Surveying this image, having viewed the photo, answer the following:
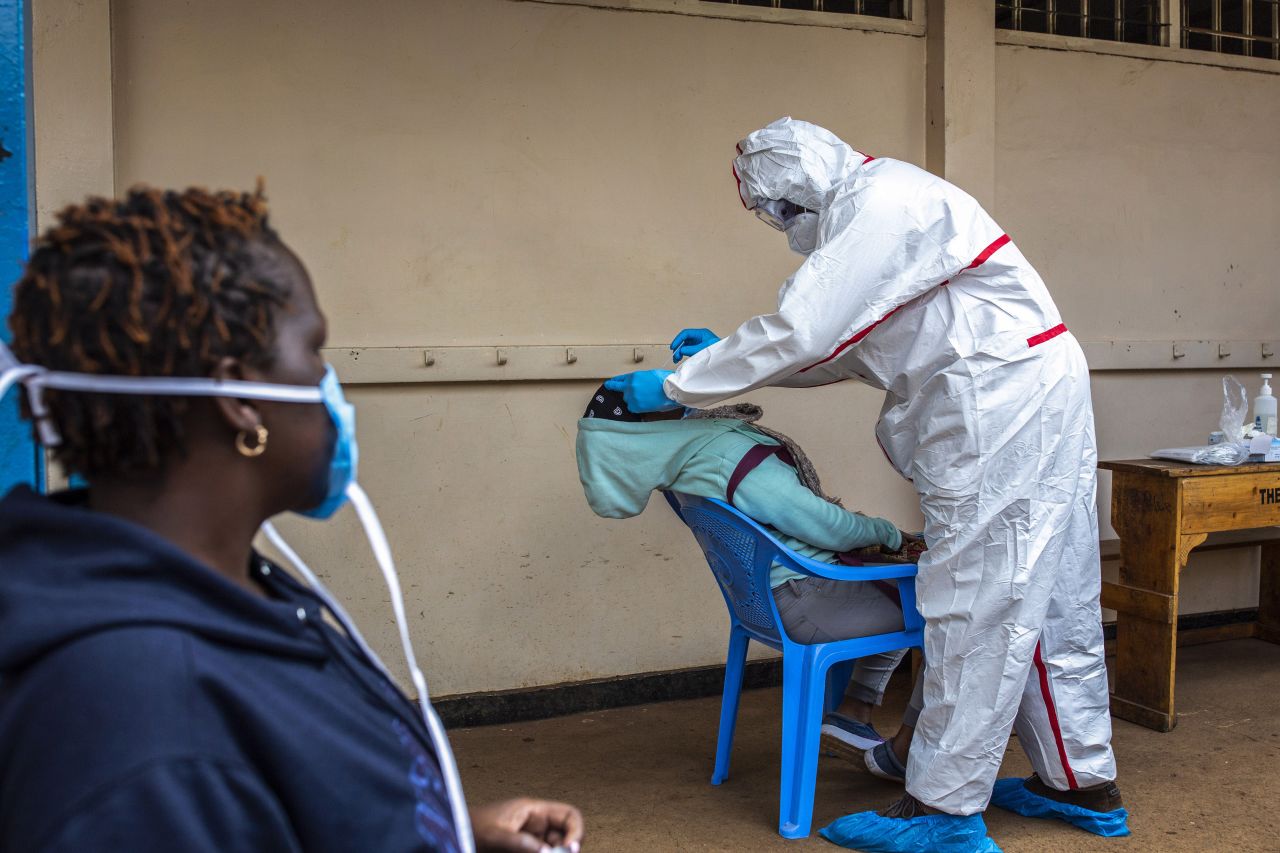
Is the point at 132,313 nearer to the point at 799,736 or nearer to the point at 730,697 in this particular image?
the point at 799,736

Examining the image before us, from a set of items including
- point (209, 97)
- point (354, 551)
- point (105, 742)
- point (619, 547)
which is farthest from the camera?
point (619, 547)

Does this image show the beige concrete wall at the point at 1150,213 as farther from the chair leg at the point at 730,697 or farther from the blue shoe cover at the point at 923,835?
the blue shoe cover at the point at 923,835

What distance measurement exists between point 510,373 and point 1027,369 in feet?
5.17

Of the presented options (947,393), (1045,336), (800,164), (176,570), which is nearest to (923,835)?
(947,393)

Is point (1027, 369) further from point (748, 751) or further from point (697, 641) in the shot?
point (697, 641)

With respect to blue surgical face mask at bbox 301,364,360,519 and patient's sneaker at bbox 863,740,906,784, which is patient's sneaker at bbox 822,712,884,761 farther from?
blue surgical face mask at bbox 301,364,360,519

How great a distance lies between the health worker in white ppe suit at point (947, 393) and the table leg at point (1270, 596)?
2.30 m

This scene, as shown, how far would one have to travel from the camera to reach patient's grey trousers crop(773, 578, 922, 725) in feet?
8.70

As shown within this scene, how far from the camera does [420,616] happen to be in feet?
11.4

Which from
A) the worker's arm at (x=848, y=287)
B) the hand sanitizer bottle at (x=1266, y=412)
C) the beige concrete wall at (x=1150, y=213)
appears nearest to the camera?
the worker's arm at (x=848, y=287)

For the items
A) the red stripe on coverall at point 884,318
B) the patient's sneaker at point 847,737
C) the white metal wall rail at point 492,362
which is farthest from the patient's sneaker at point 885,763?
the white metal wall rail at point 492,362

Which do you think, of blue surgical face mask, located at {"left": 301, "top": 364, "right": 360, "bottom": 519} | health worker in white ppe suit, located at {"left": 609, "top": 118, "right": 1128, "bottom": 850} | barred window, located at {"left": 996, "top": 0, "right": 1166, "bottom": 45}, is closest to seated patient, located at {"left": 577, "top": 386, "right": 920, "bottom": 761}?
health worker in white ppe suit, located at {"left": 609, "top": 118, "right": 1128, "bottom": 850}

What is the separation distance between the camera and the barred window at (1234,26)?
445 cm

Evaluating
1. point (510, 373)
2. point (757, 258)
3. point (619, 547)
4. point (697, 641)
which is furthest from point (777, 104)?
point (697, 641)
